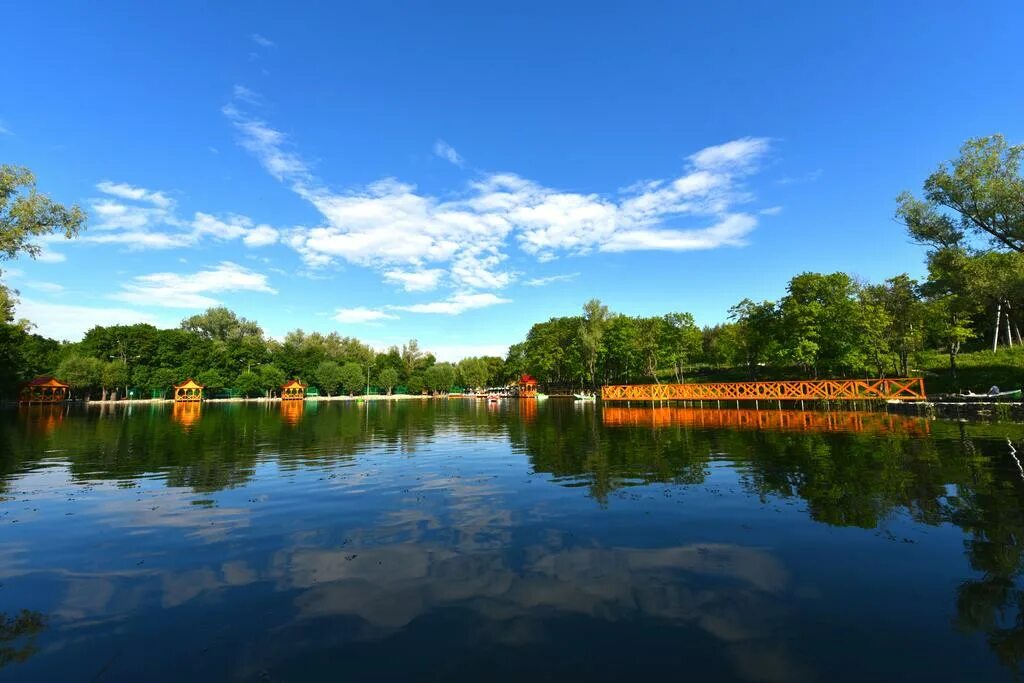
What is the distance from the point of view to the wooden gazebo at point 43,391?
91.4 m

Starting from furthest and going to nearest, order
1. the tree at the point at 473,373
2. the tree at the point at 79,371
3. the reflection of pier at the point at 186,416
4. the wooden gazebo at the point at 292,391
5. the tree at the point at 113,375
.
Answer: the tree at the point at 473,373 → the wooden gazebo at the point at 292,391 → the tree at the point at 113,375 → the tree at the point at 79,371 → the reflection of pier at the point at 186,416

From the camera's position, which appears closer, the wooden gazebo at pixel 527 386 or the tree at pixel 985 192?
the tree at pixel 985 192

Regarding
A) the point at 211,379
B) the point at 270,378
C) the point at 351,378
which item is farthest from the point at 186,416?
the point at 351,378

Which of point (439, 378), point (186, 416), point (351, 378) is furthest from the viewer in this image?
point (439, 378)

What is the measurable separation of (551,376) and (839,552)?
122 metres

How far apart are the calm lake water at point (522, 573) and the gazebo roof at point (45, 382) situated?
99711 millimetres

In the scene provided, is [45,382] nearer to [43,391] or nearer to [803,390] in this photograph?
[43,391]

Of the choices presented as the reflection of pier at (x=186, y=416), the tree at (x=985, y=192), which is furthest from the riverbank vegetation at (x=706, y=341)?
the reflection of pier at (x=186, y=416)

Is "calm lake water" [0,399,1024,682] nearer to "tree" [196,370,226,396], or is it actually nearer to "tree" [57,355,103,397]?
"tree" [57,355,103,397]

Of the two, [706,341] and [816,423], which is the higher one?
[706,341]

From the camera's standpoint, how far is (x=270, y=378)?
378ft

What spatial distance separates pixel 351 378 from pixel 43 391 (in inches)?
2389

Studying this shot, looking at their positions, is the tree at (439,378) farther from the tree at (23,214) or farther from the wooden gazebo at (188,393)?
the tree at (23,214)

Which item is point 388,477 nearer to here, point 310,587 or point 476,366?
point 310,587
